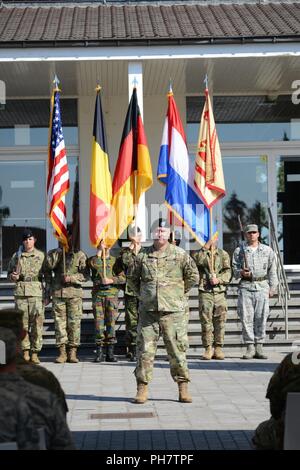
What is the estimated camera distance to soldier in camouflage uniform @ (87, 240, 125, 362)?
1332 centimetres

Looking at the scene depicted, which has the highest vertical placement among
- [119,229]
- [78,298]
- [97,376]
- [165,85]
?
[165,85]

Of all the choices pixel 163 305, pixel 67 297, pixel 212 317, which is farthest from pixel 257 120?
pixel 163 305

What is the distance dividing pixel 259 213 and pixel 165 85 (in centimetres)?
348

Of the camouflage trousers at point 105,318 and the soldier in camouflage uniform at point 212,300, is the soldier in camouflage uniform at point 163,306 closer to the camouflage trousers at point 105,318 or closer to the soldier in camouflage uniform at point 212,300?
the camouflage trousers at point 105,318

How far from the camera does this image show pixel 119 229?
532 inches

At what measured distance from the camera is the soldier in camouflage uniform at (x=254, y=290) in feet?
43.8

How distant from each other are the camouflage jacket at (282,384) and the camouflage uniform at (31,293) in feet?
26.4

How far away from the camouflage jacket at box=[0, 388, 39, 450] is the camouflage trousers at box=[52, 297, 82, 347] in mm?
9311

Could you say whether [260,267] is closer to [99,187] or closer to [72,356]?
[99,187]

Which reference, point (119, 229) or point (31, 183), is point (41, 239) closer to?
point (31, 183)

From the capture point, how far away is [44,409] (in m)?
4.13

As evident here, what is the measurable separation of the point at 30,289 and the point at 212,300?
2.89 meters

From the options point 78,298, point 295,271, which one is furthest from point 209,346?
point 295,271

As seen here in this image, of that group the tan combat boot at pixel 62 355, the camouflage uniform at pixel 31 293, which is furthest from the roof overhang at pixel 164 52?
the tan combat boot at pixel 62 355
